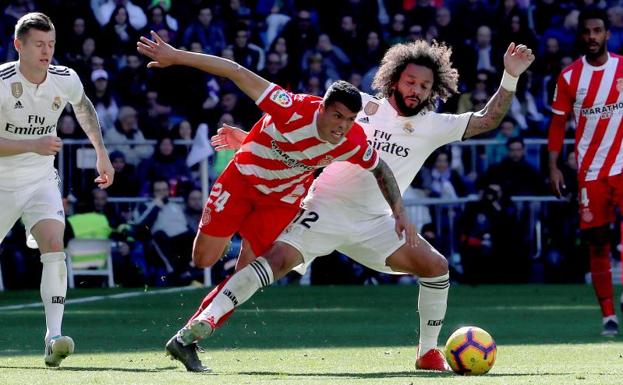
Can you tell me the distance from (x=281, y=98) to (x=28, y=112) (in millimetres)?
1892

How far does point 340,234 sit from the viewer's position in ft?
30.2

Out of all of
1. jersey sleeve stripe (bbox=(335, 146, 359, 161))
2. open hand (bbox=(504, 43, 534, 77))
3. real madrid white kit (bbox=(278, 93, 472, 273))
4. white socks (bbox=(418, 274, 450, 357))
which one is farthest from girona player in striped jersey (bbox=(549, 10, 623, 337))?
jersey sleeve stripe (bbox=(335, 146, 359, 161))

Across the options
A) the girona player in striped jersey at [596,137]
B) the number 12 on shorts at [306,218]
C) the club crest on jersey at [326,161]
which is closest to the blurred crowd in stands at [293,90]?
the girona player in striped jersey at [596,137]

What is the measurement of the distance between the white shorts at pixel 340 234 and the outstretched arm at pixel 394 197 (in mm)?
416

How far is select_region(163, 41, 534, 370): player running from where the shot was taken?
9.09m

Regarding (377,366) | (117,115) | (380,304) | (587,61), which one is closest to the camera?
(377,366)

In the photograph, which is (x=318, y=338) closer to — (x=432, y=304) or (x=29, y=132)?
(x=432, y=304)

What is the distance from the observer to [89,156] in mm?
18578

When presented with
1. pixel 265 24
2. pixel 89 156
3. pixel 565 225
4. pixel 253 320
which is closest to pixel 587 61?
pixel 253 320

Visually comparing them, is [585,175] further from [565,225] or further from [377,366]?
[565,225]

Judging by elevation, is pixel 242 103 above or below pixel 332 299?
above

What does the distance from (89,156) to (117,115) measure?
183 cm

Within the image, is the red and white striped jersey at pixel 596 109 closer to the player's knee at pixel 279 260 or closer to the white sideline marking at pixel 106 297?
the player's knee at pixel 279 260

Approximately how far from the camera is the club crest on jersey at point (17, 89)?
940 cm
